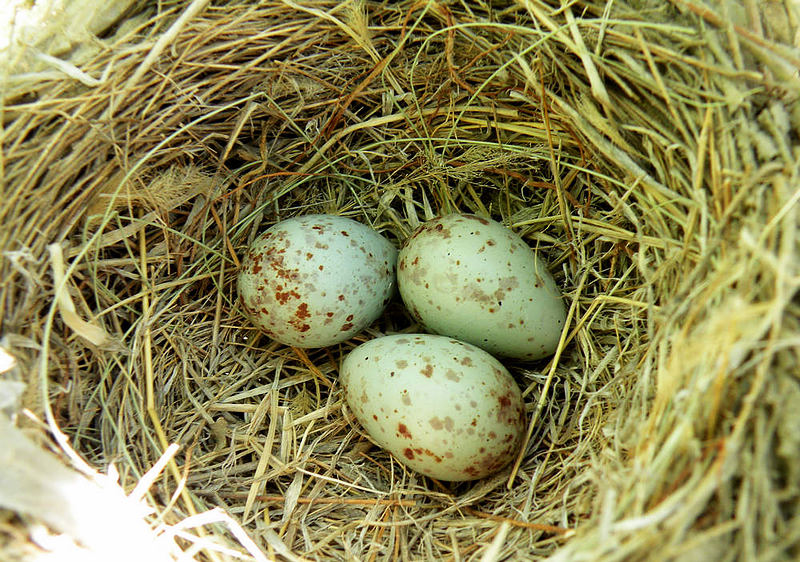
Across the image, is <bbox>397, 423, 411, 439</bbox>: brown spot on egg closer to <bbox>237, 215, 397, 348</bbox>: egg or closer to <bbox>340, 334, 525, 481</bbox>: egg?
<bbox>340, 334, 525, 481</bbox>: egg

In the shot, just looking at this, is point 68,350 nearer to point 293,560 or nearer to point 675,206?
point 293,560

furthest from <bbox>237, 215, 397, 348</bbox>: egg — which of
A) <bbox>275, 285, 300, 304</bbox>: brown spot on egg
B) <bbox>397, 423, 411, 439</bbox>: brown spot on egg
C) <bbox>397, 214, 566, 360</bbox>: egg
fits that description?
<bbox>397, 423, 411, 439</bbox>: brown spot on egg

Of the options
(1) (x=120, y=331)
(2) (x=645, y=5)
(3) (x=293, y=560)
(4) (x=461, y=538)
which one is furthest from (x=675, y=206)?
(1) (x=120, y=331)

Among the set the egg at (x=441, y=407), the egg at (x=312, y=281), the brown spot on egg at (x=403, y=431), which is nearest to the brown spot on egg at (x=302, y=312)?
the egg at (x=312, y=281)

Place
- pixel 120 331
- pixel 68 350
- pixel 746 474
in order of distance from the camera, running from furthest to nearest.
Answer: pixel 120 331
pixel 68 350
pixel 746 474

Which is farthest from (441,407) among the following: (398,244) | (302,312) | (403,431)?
(398,244)

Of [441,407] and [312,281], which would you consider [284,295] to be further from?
[441,407]
